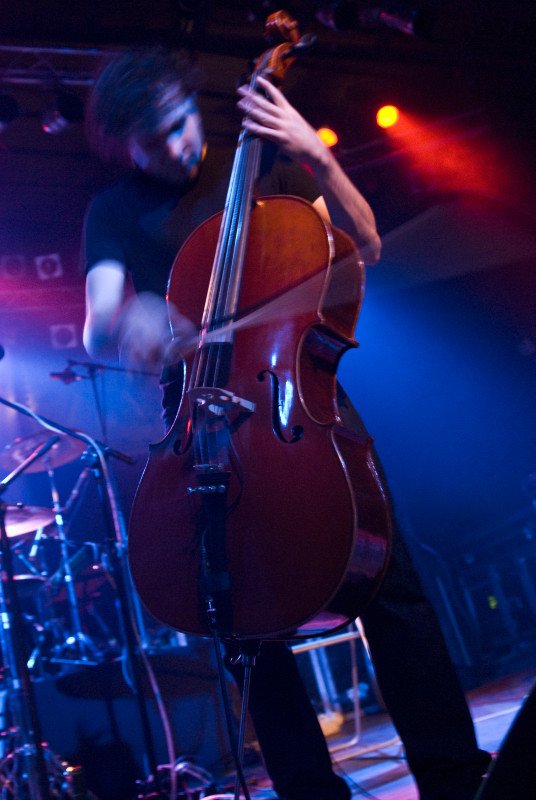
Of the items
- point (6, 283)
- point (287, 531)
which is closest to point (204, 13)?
point (6, 283)

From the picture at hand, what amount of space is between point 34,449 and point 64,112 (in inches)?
91.0

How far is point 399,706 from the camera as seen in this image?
54.1 inches

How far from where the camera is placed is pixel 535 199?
5.73m

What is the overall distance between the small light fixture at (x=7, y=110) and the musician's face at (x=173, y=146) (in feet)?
9.87

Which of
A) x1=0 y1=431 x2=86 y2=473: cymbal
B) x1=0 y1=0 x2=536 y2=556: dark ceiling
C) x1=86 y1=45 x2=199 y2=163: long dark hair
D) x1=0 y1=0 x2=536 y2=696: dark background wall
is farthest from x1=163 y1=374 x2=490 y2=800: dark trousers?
x1=0 y1=0 x2=536 y2=556: dark ceiling

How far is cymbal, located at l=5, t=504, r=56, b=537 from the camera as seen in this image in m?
3.71

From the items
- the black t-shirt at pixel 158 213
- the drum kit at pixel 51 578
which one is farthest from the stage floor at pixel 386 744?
the black t-shirt at pixel 158 213

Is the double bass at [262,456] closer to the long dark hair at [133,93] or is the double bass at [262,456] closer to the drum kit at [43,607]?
the long dark hair at [133,93]

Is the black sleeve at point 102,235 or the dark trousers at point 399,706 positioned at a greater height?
the black sleeve at point 102,235

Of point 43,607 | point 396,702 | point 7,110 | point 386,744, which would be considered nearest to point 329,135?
point 7,110

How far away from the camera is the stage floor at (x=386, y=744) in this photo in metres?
2.56

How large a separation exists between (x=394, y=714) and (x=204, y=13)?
14.2ft

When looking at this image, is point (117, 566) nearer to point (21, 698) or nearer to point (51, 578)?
point (21, 698)

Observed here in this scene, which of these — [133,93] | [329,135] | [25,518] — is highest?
[329,135]
